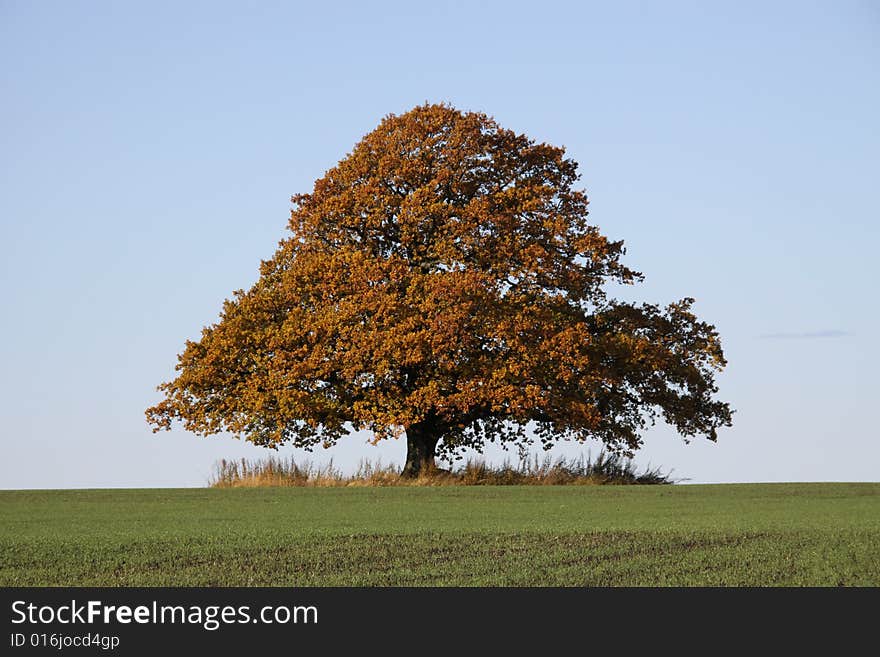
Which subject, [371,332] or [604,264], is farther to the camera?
[604,264]

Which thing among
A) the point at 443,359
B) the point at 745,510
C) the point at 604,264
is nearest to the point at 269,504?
the point at 745,510

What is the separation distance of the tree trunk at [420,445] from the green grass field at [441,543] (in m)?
12.6

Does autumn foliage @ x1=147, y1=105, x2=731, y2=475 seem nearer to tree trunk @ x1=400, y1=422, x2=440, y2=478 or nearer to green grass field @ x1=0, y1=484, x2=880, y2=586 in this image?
tree trunk @ x1=400, y1=422, x2=440, y2=478

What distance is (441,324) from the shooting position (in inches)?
1292

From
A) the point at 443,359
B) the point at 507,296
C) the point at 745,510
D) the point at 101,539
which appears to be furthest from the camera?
the point at 507,296

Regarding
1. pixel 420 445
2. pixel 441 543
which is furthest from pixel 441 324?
pixel 441 543

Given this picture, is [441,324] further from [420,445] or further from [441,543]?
[441,543]

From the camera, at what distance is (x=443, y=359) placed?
109 ft

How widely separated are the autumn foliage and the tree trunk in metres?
0.05

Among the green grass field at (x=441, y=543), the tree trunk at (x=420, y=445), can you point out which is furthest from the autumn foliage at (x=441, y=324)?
the green grass field at (x=441, y=543)

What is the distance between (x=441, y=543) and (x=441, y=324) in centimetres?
1889
